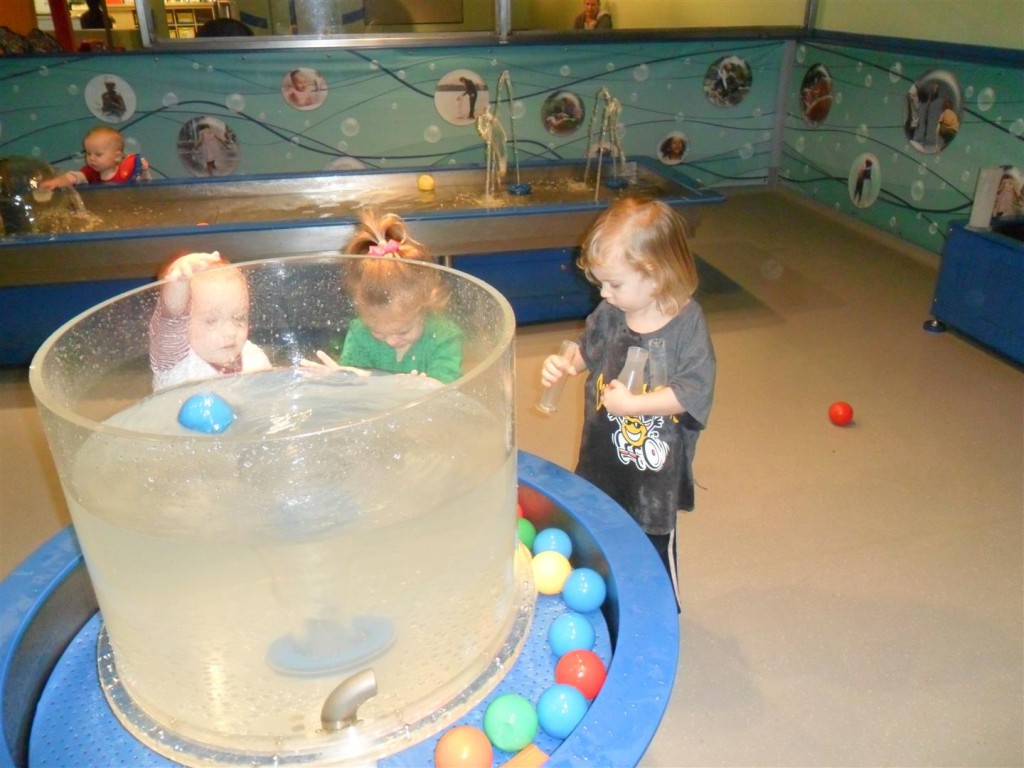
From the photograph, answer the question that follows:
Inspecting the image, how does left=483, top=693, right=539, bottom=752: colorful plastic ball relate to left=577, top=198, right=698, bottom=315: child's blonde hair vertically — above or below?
below

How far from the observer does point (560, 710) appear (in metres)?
1.05

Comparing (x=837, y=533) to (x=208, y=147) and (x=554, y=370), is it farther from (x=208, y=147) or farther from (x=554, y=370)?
(x=208, y=147)

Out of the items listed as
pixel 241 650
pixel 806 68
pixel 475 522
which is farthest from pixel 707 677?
pixel 806 68

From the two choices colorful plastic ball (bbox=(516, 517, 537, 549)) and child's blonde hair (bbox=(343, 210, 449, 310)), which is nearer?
child's blonde hair (bbox=(343, 210, 449, 310))

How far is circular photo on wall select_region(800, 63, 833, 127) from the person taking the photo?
478cm

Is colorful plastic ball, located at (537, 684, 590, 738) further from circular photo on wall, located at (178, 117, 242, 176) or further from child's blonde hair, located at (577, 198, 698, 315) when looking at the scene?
circular photo on wall, located at (178, 117, 242, 176)

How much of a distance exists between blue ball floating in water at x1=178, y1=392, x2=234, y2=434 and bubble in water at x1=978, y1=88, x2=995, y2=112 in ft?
12.5

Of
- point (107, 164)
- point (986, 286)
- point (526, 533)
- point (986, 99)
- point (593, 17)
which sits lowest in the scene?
point (986, 286)

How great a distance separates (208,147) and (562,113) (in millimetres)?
2005

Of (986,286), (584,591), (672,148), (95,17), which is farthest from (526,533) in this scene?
(95,17)

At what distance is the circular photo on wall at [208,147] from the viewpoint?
4543mm

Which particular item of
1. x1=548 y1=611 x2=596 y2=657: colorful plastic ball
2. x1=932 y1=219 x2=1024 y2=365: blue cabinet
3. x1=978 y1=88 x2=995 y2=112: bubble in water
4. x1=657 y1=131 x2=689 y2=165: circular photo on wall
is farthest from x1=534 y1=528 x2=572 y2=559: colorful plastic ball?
x1=657 y1=131 x2=689 y2=165: circular photo on wall

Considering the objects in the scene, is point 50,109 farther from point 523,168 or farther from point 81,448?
point 81,448

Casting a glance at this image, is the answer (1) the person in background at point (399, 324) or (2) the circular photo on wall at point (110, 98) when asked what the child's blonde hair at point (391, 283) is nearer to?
(1) the person in background at point (399, 324)
